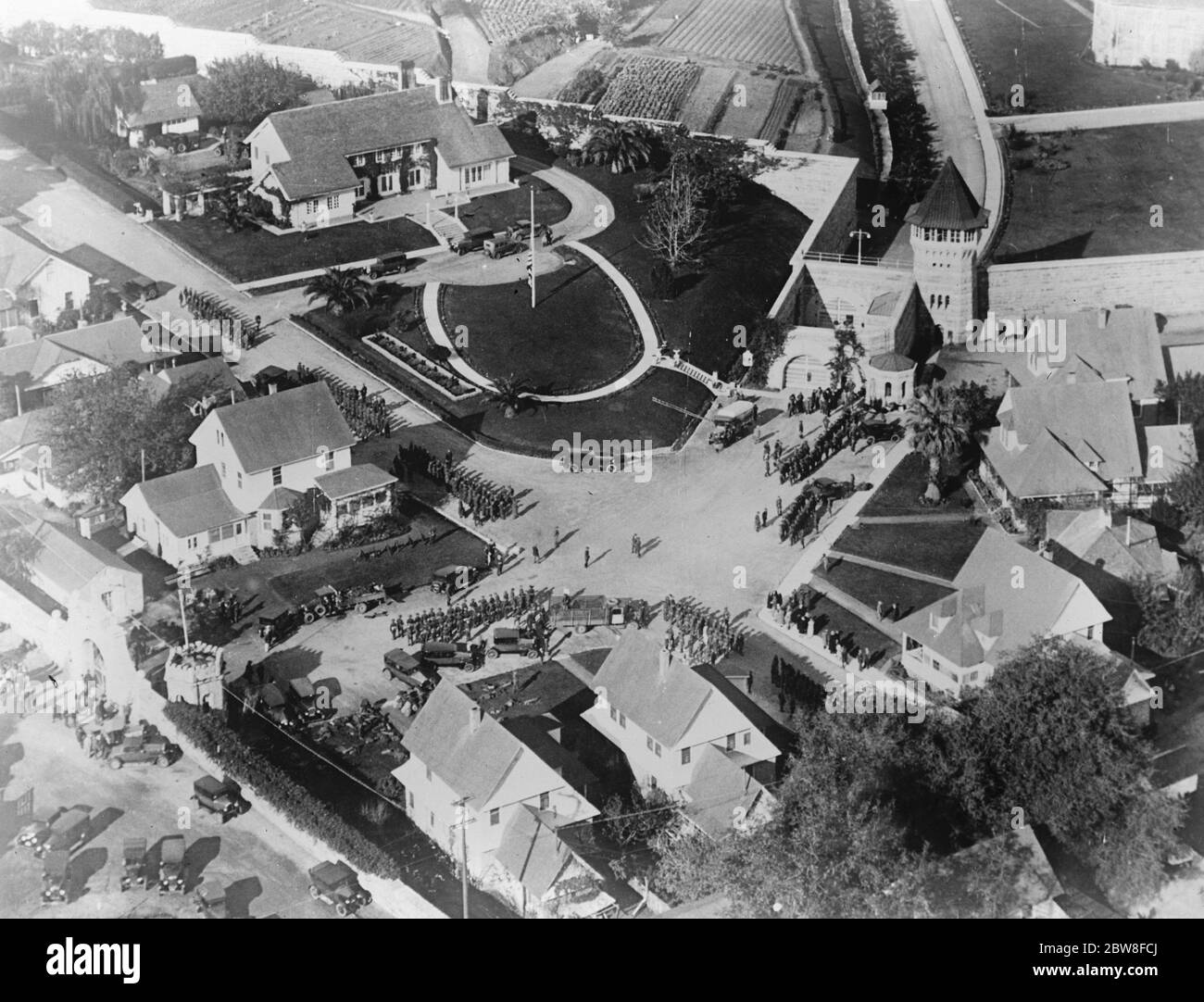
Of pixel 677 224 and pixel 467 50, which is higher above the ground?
pixel 467 50

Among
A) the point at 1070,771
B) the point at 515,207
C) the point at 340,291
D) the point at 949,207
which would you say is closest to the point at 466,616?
Result: the point at 1070,771

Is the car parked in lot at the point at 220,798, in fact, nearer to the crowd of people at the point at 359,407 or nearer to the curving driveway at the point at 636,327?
the crowd of people at the point at 359,407

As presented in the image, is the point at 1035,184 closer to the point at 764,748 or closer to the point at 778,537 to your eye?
the point at 778,537

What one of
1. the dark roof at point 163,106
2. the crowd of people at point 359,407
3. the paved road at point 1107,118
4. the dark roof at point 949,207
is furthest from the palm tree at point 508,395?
the paved road at point 1107,118

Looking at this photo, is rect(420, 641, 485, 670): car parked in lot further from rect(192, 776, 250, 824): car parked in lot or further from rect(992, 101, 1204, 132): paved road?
rect(992, 101, 1204, 132): paved road

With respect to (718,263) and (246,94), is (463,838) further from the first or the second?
(246,94)
